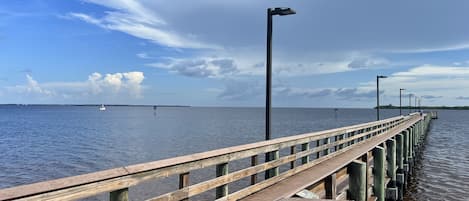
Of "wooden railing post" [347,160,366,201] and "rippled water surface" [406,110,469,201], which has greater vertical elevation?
"wooden railing post" [347,160,366,201]

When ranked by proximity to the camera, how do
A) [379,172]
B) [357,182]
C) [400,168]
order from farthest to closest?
[400,168] < [379,172] < [357,182]

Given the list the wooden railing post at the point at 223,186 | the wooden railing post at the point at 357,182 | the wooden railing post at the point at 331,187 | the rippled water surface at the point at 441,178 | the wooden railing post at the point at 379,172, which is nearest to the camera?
the wooden railing post at the point at 223,186

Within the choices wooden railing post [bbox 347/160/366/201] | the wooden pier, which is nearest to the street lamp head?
the wooden pier

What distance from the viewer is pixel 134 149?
1264 inches

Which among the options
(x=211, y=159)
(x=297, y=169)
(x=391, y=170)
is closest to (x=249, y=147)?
(x=211, y=159)

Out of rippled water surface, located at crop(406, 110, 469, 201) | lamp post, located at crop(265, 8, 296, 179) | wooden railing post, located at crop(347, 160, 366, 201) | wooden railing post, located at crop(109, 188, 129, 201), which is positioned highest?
lamp post, located at crop(265, 8, 296, 179)

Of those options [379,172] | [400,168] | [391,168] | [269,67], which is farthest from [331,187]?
[400,168]

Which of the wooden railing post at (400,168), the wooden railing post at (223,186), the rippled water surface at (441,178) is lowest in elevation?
the rippled water surface at (441,178)

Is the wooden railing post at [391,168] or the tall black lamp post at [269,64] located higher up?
the tall black lamp post at [269,64]

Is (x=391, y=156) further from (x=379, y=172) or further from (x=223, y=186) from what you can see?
(x=223, y=186)

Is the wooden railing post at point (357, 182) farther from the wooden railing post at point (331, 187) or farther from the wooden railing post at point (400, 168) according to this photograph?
the wooden railing post at point (400, 168)

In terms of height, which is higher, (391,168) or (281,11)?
(281,11)

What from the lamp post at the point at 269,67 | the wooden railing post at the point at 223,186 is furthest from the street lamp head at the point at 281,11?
the wooden railing post at the point at 223,186

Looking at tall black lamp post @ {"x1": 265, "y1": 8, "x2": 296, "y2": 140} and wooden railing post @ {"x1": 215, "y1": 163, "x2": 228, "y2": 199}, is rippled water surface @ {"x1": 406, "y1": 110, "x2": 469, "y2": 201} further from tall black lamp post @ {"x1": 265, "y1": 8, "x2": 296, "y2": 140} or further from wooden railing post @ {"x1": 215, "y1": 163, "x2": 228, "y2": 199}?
wooden railing post @ {"x1": 215, "y1": 163, "x2": 228, "y2": 199}
